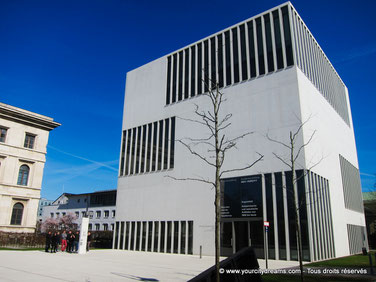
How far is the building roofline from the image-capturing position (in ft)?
134

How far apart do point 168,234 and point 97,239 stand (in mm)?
11728

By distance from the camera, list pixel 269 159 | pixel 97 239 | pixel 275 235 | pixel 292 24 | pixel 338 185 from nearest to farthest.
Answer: pixel 275 235, pixel 269 159, pixel 292 24, pixel 338 185, pixel 97 239

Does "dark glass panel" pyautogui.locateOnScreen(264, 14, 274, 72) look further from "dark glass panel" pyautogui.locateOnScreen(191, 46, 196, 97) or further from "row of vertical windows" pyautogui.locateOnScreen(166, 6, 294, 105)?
"dark glass panel" pyautogui.locateOnScreen(191, 46, 196, 97)

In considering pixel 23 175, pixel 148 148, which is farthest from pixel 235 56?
pixel 23 175

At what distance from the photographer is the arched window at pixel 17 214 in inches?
1570

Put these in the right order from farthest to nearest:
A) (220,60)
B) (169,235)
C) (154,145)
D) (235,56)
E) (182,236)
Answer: (154,145), (220,60), (235,56), (169,235), (182,236)

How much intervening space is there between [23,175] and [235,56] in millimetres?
32582

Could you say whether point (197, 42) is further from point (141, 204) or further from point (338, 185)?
point (338, 185)

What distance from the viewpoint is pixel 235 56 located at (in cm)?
3212

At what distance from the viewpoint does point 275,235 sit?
24359 millimetres

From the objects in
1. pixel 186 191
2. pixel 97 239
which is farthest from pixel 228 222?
pixel 97 239

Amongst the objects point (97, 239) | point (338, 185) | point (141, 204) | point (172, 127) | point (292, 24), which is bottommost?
point (97, 239)

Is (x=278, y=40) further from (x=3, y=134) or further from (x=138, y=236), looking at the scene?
(x=3, y=134)

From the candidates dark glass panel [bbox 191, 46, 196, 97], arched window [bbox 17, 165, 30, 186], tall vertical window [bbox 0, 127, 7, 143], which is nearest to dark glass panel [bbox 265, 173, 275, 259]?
dark glass panel [bbox 191, 46, 196, 97]
